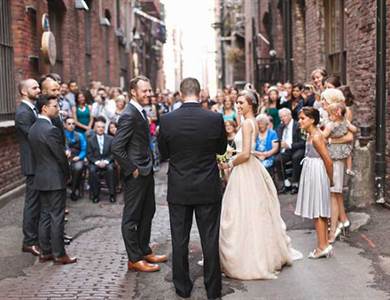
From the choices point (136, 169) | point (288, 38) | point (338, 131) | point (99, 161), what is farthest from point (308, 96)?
point (288, 38)

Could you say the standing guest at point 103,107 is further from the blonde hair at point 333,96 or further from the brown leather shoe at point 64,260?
the blonde hair at point 333,96

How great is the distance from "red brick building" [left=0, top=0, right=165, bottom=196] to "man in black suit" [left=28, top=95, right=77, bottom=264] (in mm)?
3457

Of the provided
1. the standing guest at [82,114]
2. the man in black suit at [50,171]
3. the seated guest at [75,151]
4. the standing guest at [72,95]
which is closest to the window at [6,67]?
the seated guest at [75,151]

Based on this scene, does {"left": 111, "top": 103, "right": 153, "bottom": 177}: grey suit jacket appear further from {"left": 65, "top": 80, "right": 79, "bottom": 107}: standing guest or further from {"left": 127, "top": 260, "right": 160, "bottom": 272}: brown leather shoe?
{"left": 65, "top": 80, "right": 79, "bottom": 107}: standing guest

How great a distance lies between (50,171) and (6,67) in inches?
204

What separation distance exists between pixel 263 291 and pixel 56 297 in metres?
1.97

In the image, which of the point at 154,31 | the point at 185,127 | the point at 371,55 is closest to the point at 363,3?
the point at 371,55

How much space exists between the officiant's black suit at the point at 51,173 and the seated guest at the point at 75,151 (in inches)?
176

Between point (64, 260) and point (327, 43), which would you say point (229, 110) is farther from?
point (64, 260)

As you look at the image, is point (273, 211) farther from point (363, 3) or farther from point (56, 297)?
point (363, 3)

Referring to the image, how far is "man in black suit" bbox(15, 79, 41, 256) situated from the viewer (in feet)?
26.0

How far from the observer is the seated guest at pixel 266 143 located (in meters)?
11.8

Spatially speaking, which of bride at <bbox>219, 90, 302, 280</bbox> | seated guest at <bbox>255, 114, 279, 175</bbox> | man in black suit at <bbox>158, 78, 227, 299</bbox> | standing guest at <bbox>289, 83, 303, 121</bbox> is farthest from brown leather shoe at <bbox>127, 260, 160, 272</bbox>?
standing guest at <bbox>289, 83, 303, 121</bbox>

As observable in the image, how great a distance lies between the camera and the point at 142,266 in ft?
23.5
